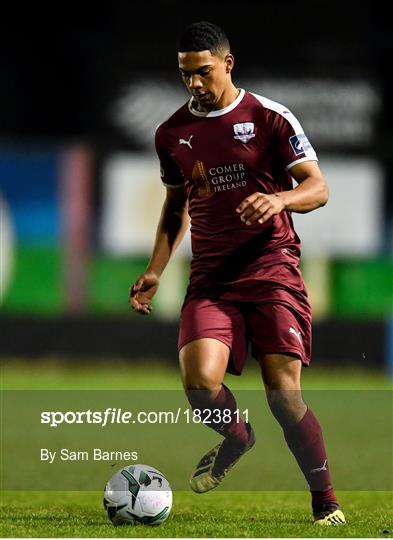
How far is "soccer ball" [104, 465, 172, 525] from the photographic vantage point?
20.1ft

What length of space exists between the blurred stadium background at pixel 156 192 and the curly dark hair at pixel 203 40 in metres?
9.73

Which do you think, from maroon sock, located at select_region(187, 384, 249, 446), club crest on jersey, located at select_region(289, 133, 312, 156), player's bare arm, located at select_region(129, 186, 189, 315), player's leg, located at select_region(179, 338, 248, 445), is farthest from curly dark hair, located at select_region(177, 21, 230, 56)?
maroon sock, located at select_region(187, 384, 249, 446)

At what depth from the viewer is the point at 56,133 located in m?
17.3

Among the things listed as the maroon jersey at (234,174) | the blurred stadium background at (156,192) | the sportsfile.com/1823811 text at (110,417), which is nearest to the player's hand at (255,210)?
the maroon jersey at (234,174)

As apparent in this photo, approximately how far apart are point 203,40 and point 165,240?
1124 mm

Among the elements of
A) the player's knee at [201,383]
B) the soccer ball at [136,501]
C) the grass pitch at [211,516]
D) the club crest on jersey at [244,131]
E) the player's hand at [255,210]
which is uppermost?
the club crest on jersey at [244,131]

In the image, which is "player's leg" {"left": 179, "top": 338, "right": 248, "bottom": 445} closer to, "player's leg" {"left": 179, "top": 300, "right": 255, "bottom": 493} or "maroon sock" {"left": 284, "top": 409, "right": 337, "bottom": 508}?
"player's leg" {"left": 179, "top": 300, "right": 255, "bottom": 493}

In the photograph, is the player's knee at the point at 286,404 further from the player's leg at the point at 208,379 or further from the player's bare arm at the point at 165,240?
the player's bare arm at the point at 165,240

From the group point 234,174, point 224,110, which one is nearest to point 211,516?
point 234,174

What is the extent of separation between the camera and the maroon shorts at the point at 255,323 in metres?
6.30

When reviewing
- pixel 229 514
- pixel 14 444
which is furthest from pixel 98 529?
pixel 14 444

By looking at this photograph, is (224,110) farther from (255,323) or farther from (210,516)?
(210,516)

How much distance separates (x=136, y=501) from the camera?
612 cm

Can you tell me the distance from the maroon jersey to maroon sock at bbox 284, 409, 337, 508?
0.75 m
